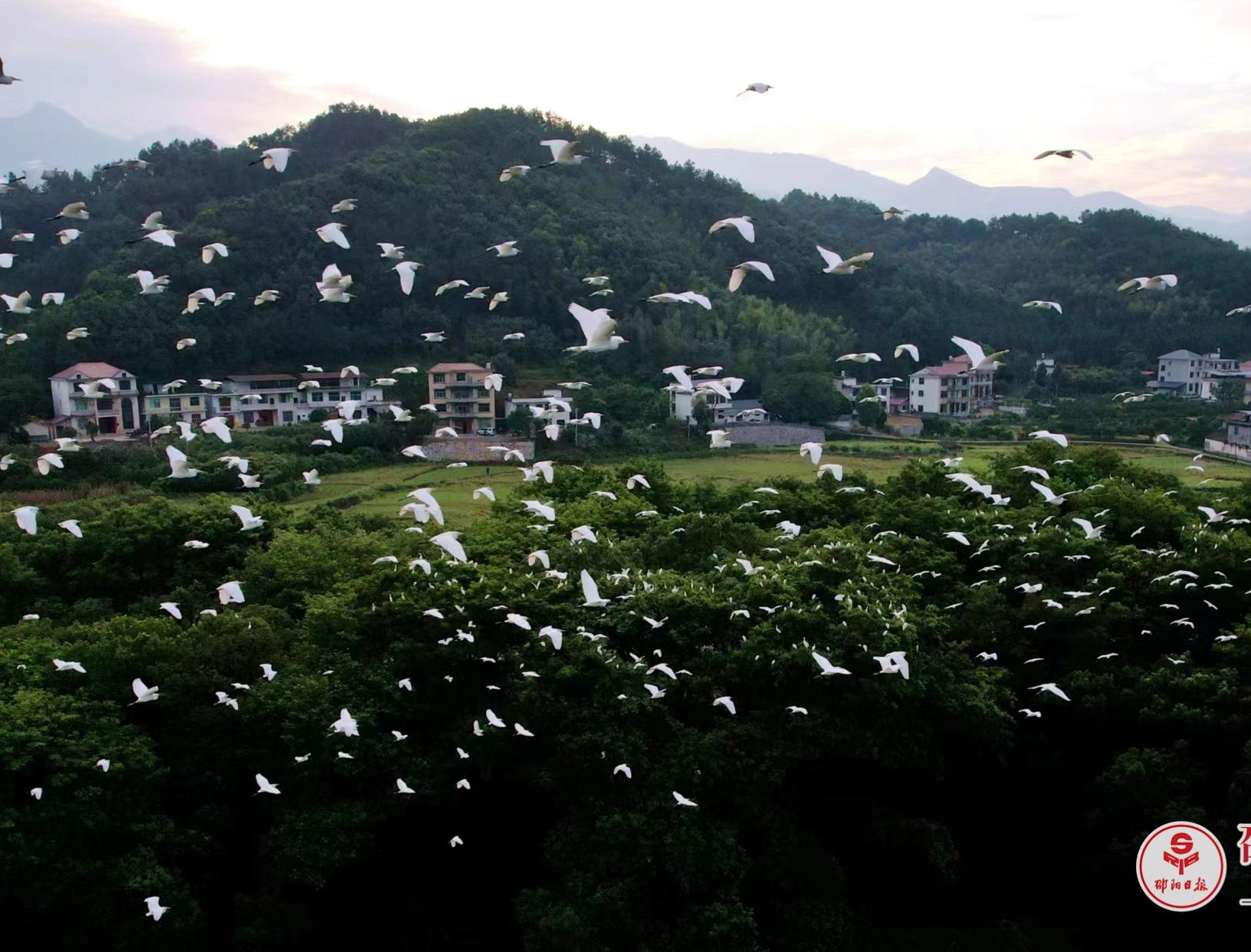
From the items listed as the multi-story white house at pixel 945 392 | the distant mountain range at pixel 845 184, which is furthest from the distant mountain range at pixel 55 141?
the multi-story white house at pixel 945 392

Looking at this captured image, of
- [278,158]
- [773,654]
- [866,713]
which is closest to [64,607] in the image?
[278,158]

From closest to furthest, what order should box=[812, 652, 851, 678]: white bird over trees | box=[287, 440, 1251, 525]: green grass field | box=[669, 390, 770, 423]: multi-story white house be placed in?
box=[812, 652, 851, 678]: white bird over trees < box=[287, 440, 1251, 525]: green grass field < box=[669, 390, 770, 423]: multi-story white house

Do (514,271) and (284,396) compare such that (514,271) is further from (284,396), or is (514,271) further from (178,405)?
(178,405)

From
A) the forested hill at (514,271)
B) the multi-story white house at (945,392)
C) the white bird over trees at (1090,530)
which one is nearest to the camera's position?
the white bird over trees at (1090,530)

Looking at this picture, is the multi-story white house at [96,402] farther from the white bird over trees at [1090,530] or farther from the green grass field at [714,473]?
the white bird over trees at [1090,530]

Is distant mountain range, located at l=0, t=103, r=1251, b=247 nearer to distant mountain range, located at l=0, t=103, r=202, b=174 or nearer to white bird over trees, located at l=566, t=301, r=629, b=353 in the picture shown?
distant mountain range, located at l=0, t=103, r=202, b=174

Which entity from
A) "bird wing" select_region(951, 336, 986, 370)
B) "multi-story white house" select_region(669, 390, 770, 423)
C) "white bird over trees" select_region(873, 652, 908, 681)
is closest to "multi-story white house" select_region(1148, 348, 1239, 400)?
"multi-story white house" select_region(669, 390, 770, 423)

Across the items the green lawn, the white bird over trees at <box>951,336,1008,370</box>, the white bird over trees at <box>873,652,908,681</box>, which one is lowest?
the green lawn

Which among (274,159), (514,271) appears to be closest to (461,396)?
(514,271)
